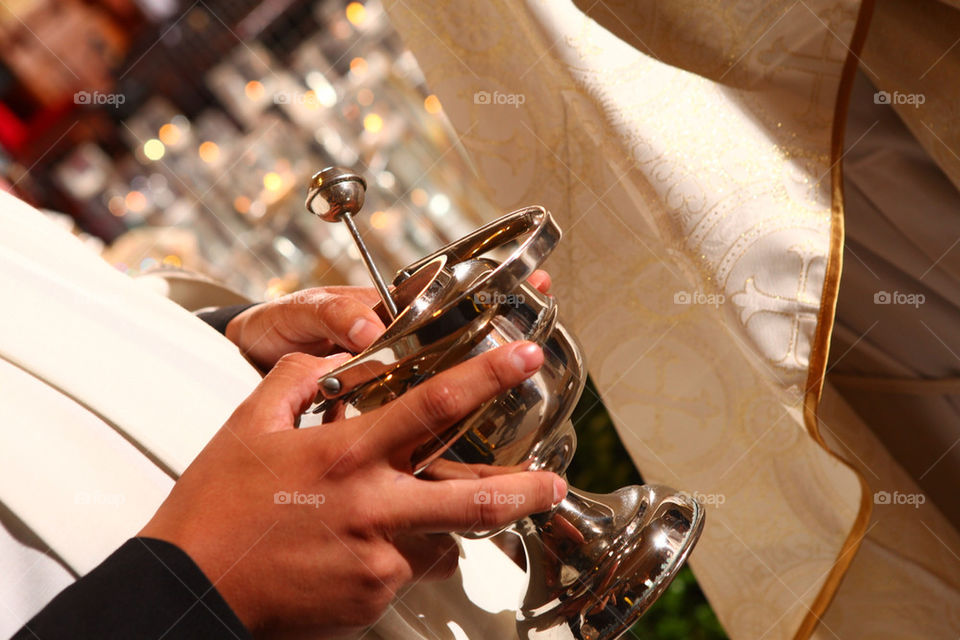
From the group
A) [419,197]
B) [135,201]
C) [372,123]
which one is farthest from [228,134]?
[419,197]

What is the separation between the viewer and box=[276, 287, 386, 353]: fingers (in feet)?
1.90

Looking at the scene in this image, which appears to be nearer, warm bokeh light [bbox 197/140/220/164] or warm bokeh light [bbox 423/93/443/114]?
warm bokeh light [bbox 423/93/443/114]

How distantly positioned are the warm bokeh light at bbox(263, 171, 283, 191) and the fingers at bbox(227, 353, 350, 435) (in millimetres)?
1491

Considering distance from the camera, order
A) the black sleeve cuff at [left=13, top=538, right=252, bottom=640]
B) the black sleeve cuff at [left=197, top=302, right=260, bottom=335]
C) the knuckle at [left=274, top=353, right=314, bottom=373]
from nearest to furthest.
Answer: the black sleeve cuff at [left=13, top=538, right=252, bottom=640] → the knuckle at [left=274, top=353, right=314, bottom=373] → the black sleeve cuff at [left=197, top=302, right=260, bottom=335]

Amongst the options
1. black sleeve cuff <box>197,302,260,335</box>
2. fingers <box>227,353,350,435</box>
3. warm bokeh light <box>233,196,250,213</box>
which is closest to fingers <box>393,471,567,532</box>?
fingers <box>227,353,350,435</box>

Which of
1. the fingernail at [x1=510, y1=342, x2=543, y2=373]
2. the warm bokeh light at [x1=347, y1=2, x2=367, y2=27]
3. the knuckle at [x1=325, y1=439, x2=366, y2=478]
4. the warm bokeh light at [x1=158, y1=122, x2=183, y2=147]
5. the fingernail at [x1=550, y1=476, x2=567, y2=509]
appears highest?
the warm bokeh light at [x1=347, y1=2, x2=367, y2=27]

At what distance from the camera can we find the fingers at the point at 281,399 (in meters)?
0.50

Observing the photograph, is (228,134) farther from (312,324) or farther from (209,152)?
(312,324)

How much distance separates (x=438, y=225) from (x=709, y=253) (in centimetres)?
123

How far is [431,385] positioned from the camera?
0.44 meters

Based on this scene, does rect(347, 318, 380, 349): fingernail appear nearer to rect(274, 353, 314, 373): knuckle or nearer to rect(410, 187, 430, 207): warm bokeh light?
rect(274, 353, 314, 373): knuckle

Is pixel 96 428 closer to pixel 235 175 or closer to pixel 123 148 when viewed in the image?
pixel 235 175

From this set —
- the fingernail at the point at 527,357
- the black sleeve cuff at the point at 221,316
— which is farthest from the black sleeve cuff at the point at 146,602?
the black sleeve cuff at the point at 221,316

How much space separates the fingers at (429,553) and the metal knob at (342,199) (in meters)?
0.15
